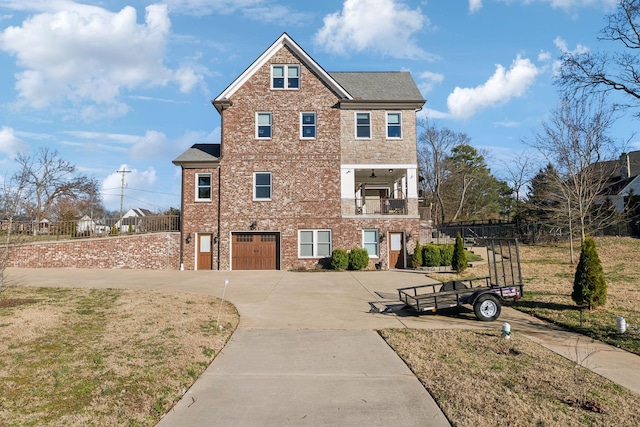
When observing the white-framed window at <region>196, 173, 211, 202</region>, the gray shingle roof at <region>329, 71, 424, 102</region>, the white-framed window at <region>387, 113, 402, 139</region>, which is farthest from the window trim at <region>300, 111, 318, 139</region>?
the white-framed window at <region>196, 173, 211, 202</region>

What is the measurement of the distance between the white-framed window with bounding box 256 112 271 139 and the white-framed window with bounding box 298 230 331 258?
586cm

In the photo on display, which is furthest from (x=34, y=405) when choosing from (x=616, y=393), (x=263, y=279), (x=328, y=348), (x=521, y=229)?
(x=521, y=229)

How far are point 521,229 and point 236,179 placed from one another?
25650 mm

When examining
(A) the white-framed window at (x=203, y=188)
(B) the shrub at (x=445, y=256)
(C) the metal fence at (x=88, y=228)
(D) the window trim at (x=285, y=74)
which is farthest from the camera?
(D) the window trim at (x=285, y=74)

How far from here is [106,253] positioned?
69.7 feet

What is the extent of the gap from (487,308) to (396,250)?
12871 millimetres

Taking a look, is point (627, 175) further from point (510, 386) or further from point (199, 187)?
point (510, 386)

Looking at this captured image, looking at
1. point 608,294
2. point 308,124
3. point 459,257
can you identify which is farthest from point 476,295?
point 308,124

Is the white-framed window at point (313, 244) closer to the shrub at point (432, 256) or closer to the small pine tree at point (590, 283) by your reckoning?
the shrub at point (432, 256)

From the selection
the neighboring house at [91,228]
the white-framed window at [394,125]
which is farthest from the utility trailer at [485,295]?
the neighboring house at [91,228]

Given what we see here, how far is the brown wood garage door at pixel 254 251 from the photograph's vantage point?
22344 mm

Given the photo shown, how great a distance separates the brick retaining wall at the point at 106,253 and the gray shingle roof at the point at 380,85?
13.4m

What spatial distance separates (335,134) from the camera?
74.5 ft

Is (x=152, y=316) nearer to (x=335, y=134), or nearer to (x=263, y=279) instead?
(x=263, y=279)
